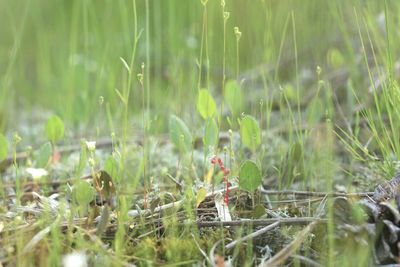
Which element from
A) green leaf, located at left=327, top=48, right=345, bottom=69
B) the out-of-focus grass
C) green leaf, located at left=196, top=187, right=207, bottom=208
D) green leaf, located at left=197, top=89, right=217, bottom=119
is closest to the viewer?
green leaf, located at left=196, top=187, right=207, bottom=208

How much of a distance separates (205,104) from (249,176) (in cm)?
30

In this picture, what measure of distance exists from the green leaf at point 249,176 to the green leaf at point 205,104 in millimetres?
257

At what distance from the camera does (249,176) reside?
4.77 feet

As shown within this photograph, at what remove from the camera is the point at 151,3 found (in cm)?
332

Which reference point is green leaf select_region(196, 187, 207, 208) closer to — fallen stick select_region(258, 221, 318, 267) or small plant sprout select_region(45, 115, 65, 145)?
fallen stick select_region(258, 221, 318, 267)

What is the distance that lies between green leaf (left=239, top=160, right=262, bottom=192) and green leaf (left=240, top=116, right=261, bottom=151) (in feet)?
0.42

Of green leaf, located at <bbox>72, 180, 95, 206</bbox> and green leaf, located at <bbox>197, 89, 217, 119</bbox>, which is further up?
green leaf, located at <bbox>197, 89, 217, 119</bbox>

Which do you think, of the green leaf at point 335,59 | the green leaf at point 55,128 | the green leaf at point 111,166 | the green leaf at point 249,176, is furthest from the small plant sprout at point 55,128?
the green leaf at point 335,59

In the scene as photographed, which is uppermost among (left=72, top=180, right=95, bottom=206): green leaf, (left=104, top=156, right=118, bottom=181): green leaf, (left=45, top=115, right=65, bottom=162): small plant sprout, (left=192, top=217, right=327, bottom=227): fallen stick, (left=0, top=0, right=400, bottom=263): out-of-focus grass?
(left=0, top=0, right=400, bottom=263): out-of-focus grass

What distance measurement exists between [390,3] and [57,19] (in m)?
1.64

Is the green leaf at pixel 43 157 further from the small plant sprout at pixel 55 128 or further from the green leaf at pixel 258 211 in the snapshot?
the green leaf at pixel 258 211

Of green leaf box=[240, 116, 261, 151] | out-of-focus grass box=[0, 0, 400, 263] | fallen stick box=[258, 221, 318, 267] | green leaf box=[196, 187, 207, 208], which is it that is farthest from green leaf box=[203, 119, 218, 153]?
fallen stick box=[258, 221, 318, 267]

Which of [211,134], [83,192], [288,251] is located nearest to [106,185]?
[83,192]

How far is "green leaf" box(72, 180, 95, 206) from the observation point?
1.33 m
